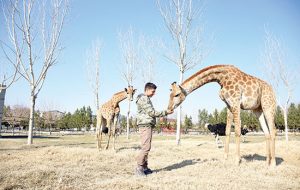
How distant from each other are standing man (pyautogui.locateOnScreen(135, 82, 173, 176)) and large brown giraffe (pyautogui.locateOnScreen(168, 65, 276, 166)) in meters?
1.50

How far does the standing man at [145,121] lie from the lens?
7176 mm

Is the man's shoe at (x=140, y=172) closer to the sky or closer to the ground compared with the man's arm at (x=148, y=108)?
closer to the ground

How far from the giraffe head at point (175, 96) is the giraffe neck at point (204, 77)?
239mm

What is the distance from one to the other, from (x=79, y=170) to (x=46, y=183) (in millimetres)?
1676

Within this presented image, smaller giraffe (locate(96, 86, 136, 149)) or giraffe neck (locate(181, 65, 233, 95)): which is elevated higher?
giraffe neck (locate(181, 65, 233, 95))

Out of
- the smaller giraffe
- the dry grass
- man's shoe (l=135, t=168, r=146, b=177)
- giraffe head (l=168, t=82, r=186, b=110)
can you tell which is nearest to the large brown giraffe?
giraffe head (l=168, t=82, r=186, b=110)

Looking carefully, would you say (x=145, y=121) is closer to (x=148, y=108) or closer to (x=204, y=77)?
(x=148, y=108)

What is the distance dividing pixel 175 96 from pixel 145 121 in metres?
1.77

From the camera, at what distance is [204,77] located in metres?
9.49

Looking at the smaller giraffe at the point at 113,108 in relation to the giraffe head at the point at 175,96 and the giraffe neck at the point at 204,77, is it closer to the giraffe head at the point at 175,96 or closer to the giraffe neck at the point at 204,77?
the giraffe neck at the point at 204,77

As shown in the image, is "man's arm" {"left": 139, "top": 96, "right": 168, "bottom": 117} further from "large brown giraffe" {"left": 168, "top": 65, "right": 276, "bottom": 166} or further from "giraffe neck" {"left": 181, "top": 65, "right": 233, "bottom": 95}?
"giraffe neck" {"left": 181, "top": 65, "right": 233, "bottom": 95}

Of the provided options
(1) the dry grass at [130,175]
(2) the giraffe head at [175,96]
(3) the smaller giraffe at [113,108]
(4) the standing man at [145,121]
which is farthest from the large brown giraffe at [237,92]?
(3) the smaller giraffe at [113,108]

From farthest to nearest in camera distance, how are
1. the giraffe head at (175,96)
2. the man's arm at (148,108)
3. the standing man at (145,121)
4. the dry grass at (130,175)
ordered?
the giraffe head at (175,96) → the man's arm at (148,108) → the standing man at (145,121) → the dry grass at (130,175)

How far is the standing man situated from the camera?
7176mm
